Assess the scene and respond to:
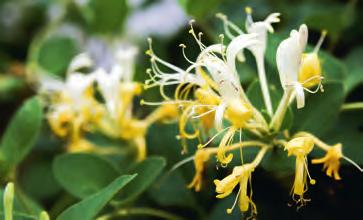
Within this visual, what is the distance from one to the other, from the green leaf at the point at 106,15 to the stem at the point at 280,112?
0.51m

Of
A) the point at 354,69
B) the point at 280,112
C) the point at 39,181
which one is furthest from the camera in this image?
the point at 39,181

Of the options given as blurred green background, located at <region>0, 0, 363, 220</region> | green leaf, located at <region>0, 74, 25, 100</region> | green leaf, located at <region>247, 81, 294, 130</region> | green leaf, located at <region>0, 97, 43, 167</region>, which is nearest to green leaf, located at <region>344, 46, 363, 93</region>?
blurred green background, located at <region>0, 0, 363, 220</region>

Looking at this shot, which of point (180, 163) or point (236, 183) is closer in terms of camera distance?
point (236, 183)

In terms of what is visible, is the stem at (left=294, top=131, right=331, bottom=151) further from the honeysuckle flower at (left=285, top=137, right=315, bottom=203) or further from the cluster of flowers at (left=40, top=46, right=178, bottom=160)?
the cluster of flowers at (left=40, top=46, right=178, bottom=160)

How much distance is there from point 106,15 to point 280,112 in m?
0.55

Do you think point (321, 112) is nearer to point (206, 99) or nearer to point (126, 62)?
point (206, 99)

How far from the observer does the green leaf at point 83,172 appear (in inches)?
34.2

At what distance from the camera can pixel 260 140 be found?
0.80m

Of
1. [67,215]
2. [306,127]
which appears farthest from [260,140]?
[67,215]

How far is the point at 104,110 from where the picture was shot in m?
1.04

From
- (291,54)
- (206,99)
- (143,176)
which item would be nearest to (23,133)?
(143,176)

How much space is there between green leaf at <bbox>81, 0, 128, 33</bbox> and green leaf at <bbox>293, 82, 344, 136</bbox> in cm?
50

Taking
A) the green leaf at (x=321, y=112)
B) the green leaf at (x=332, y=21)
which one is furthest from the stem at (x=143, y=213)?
the green leaf at (x=332, y=21)

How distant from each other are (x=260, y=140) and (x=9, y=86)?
750 mm
